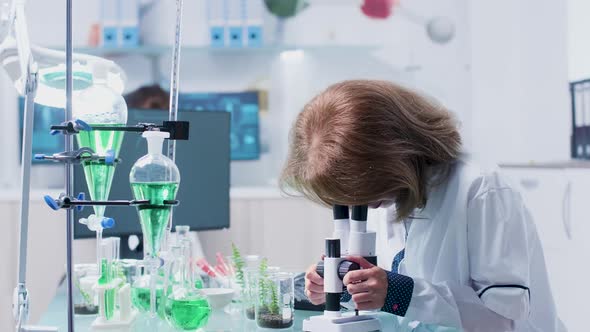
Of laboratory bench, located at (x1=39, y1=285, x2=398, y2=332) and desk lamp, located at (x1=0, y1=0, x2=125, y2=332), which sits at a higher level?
desk lamp, located at (x1=0, y1=0, x2=125, y2=332)

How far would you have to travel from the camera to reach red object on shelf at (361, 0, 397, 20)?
3.98 meters

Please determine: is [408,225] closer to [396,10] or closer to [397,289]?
[397,289]

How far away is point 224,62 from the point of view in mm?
4008

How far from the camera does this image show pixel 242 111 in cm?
403

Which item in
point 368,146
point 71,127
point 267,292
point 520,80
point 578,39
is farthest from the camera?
point 520,80

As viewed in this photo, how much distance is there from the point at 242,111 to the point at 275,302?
8.28ft

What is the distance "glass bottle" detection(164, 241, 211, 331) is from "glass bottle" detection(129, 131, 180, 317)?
0.29 m

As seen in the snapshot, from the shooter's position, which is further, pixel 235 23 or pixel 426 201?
pixel 235 23

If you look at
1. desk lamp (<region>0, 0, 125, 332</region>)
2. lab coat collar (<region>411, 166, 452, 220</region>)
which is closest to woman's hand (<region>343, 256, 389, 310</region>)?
lab coat collar (<region>411, 166, 452, 220</region>)

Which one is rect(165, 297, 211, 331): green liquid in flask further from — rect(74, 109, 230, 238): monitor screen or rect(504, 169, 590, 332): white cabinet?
rect(504, 169, 590, 332): white cabinet

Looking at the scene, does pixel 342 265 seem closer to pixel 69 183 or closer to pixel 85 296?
pixel 69 183

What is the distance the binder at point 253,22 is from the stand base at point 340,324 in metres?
2.64

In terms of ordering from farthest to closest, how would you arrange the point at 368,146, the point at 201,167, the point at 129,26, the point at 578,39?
the point at 129,26, the point at 578,39, the point at 201,167, the point at 368,146

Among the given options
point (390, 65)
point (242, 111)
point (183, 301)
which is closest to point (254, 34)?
point (242, 111)
